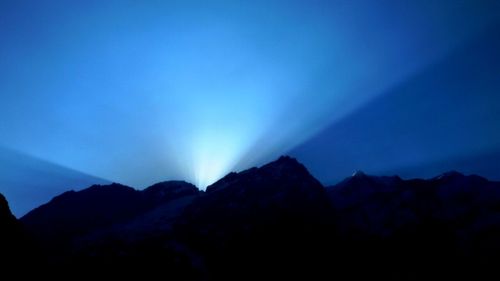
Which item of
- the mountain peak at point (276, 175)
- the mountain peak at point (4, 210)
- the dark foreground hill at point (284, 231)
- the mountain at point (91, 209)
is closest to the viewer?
the mountain peak at point (4, 210)

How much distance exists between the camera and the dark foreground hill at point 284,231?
67812mm

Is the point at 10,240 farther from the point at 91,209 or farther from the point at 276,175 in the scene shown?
the point at 276,175

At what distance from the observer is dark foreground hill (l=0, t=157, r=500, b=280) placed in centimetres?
6781

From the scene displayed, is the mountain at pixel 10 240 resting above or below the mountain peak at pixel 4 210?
below

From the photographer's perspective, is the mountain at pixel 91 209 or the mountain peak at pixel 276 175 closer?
the mountain at pixel 91 209

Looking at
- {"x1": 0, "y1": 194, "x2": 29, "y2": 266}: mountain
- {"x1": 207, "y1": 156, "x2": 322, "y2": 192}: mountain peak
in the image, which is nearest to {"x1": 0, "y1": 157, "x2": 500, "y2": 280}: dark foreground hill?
{"x1": 207, "y1": 156, "x2": 322, "y2": 192}: mountain peak

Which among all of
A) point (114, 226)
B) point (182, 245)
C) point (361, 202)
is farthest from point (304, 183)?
point (114, 226)

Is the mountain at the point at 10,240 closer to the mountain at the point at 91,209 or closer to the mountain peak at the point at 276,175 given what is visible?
the mountain at the point at 91,209

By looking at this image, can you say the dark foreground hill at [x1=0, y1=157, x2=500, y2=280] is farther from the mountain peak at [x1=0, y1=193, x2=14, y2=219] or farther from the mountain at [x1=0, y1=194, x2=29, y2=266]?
the mountain peak at [x1=0, y1=193, x2=14, y2=219]

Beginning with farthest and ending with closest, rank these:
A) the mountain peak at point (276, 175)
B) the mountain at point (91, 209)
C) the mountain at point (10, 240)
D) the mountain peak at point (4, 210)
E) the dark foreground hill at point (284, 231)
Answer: the mountain peak at point (276, 175) → the mountain at point (91, 209) → the dark foreground hill at point (284, 231) → the mountain peak at point (4, 210) → the mountain at point (10, 240)

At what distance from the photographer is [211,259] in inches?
2685

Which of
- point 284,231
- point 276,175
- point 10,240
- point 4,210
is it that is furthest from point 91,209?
point 284,231

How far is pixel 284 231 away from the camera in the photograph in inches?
2985

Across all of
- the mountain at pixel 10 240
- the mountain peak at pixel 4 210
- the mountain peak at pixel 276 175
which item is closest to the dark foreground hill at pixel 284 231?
the mountain peak at pixel 276 175
